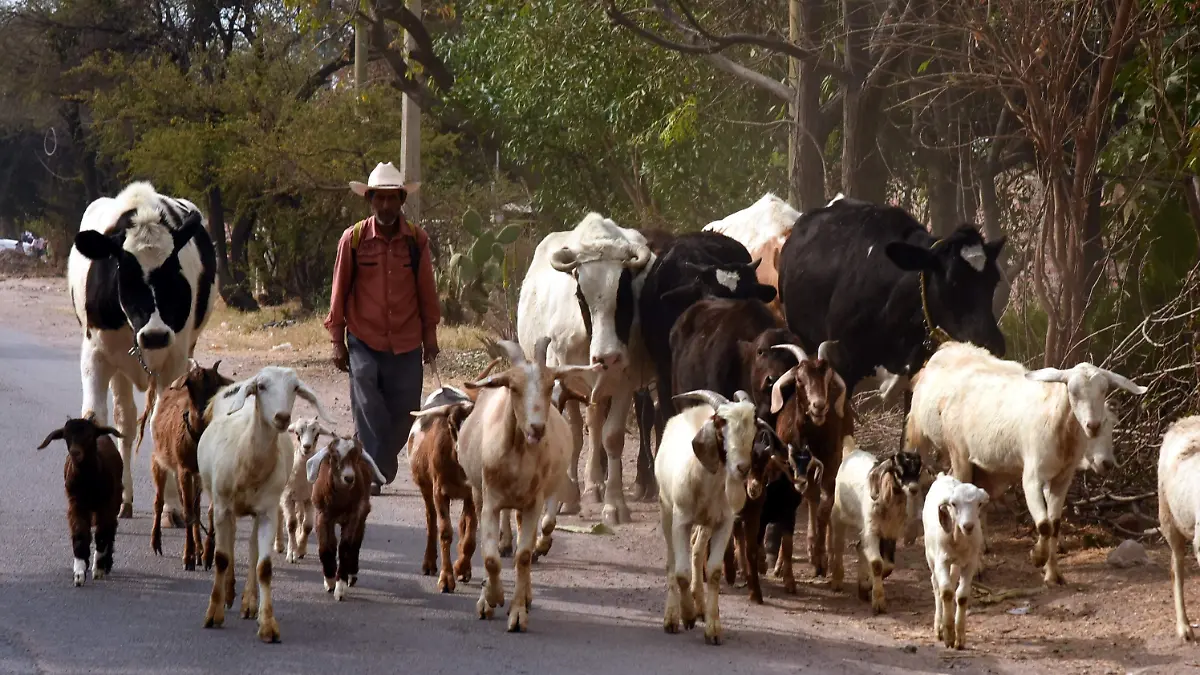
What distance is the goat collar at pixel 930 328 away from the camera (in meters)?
11.6

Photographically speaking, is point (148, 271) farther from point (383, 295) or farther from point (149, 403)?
point (383, 295)

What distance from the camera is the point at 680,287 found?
12.2 m

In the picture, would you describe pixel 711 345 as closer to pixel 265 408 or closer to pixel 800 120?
pixel 265 408

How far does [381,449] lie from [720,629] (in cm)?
347

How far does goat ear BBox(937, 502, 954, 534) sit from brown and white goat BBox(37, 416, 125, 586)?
14.8ft

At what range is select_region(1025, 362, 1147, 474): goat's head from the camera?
9.12 meters

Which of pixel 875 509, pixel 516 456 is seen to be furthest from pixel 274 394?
pixel 875 509

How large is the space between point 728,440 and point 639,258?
463 centimetres

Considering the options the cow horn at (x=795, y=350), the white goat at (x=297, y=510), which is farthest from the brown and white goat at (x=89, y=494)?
the cow horn at (x=795, y=350)

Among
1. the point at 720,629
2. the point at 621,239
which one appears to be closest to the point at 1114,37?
the point at 621,239

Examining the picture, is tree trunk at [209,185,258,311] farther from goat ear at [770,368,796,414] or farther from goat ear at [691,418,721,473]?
goat ear at [691,418,721,473]

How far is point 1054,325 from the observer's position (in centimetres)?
1116

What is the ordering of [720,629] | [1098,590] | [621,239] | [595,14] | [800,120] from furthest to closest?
[595,14] < [800,120] < [621,239] < [1098,590] < [720,629]

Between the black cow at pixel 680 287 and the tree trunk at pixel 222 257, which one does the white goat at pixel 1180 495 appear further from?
the tree trunk at pixel 222 257
